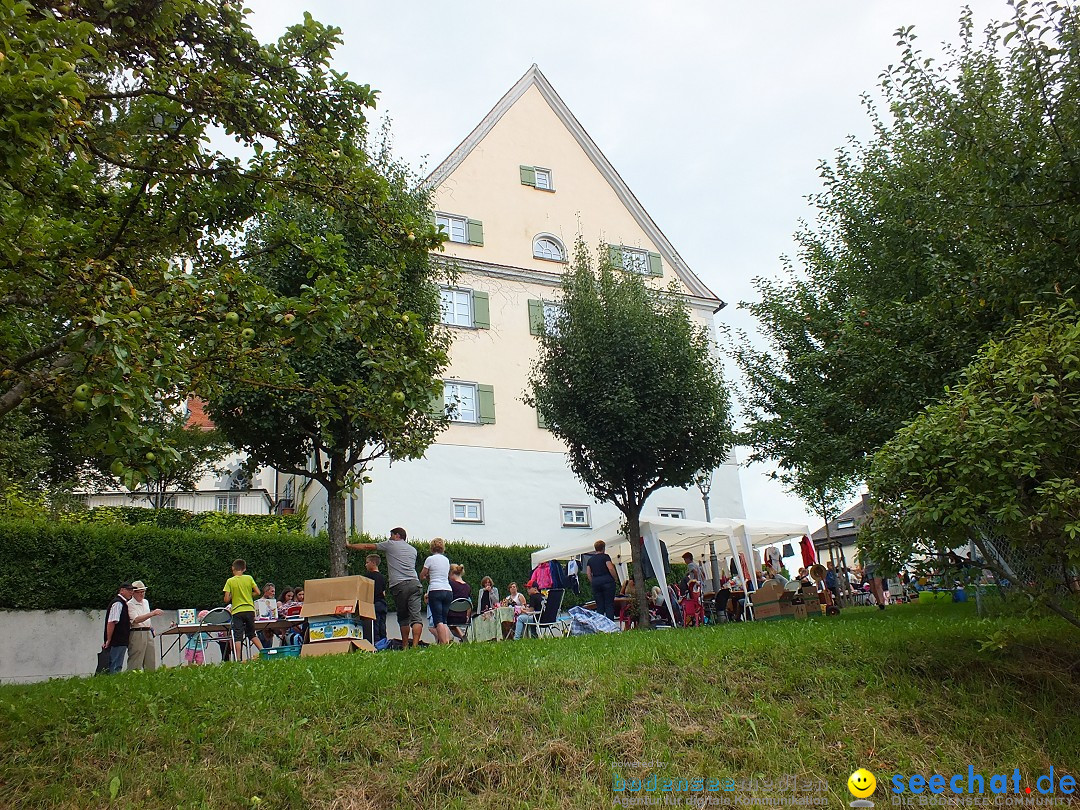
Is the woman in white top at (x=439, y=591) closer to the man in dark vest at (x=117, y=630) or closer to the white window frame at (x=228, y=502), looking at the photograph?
the man in dark vest at (x=117, y=630)

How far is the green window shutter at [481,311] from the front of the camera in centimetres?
2672

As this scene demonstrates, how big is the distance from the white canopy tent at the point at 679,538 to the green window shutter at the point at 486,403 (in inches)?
231

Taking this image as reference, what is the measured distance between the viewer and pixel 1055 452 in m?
7.29

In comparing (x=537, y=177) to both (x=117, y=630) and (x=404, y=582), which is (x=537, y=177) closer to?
(x=404, y=582)

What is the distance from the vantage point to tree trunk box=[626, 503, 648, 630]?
652 inches

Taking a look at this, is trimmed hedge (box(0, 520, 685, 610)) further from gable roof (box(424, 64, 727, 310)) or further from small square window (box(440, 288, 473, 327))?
gable roof (box(424, 64, 727, 310))

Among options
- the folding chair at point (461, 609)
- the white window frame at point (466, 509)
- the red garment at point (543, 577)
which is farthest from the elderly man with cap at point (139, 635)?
the white window frame at point (466, 509)

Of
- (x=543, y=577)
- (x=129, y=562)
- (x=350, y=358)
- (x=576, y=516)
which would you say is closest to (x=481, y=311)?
(x=576, y=516)

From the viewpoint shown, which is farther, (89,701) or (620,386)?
(620,386)

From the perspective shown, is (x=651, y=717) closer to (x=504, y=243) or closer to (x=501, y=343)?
(x=501, y=343)

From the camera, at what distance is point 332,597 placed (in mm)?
11953

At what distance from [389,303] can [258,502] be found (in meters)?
26.8

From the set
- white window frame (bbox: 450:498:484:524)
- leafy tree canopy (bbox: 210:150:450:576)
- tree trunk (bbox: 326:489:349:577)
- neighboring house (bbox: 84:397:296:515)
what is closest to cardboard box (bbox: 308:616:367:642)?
leafy tree canopy (bbox: 210:150:450:576)

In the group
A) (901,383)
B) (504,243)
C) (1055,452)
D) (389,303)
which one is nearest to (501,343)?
(504,243)
